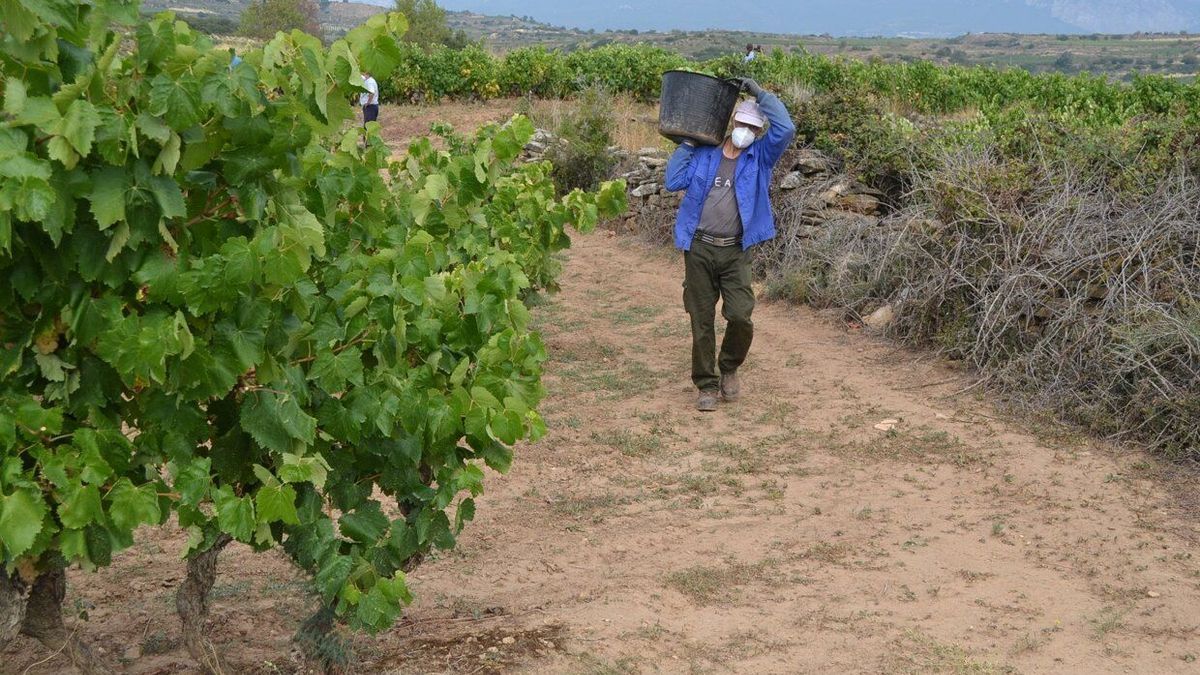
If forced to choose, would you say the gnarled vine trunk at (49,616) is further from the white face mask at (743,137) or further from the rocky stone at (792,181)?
the rocky stone at (792,181)

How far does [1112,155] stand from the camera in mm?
8891

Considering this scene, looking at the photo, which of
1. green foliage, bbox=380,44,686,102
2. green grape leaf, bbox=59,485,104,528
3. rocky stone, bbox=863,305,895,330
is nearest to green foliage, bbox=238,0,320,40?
green foliage, bbox=380,44,686,102

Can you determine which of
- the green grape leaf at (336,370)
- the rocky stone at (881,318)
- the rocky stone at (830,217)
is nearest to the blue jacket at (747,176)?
the rocky stone at (881,318)

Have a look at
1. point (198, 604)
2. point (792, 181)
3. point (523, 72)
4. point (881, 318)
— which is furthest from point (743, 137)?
point (523, 72)

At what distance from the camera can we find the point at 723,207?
7531 millimetres

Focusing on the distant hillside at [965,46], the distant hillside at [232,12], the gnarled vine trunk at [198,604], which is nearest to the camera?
the gnarled vine trunk at [198,604]

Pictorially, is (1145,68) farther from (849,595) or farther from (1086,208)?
(849,595)

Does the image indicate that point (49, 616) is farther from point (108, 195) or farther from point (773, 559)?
point (773, 559)

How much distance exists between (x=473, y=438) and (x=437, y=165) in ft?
8.88

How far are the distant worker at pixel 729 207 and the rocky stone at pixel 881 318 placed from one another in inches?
76.3

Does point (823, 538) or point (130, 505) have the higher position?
point (130, 505)

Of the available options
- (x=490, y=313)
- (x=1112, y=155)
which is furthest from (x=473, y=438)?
(x=1112, y=155)

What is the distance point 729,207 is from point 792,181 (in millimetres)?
4207

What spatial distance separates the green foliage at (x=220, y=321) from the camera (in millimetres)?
2721
